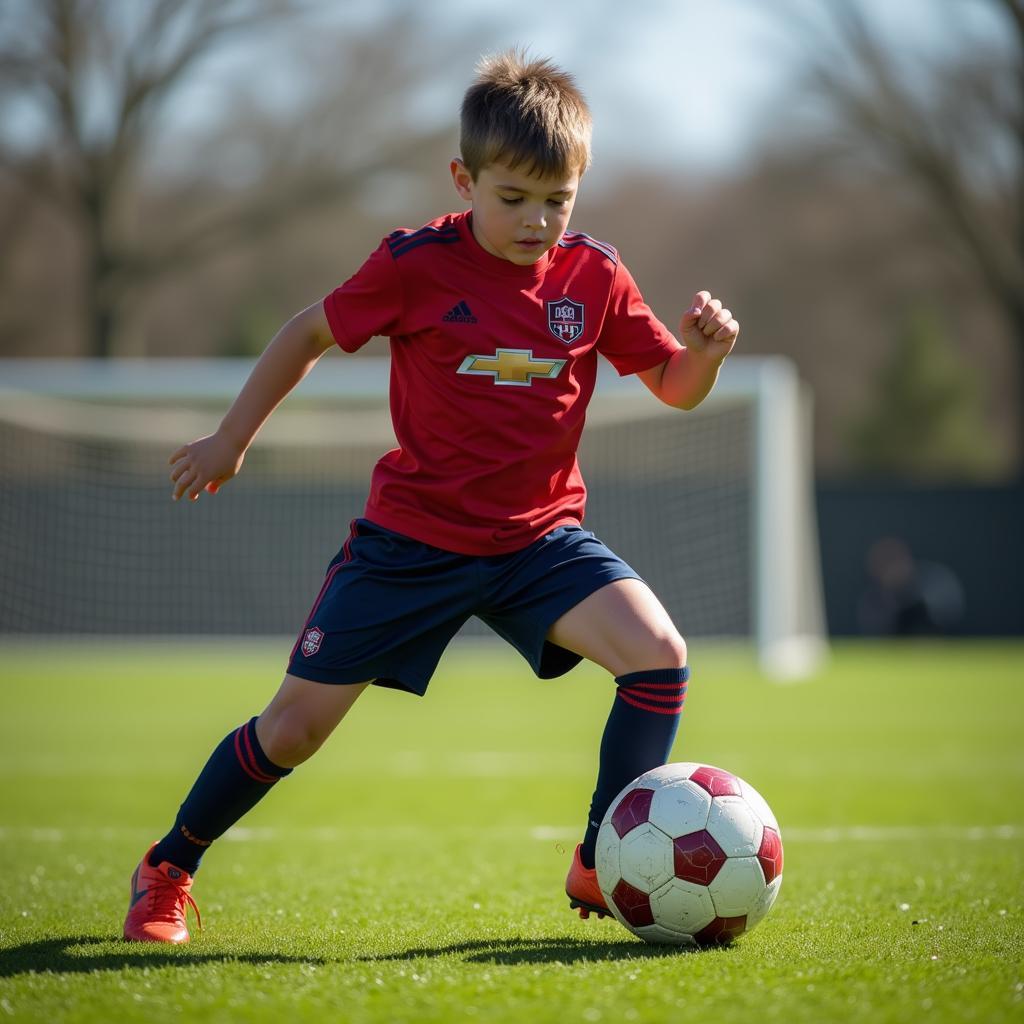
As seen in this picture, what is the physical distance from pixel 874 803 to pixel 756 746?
214 cm

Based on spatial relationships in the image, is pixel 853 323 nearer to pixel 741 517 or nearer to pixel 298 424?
pixel 741 517

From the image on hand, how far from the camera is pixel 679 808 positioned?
10.7ft

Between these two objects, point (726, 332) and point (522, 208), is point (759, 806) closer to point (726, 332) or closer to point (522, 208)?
point (726, 332)

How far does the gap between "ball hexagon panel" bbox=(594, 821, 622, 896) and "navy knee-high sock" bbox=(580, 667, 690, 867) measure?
0.13m

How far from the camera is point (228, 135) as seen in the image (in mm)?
26188

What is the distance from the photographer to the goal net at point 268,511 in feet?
55.6

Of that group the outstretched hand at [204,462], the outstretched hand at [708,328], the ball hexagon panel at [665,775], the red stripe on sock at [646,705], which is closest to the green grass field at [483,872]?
the ball hexagon panel at [665,775]

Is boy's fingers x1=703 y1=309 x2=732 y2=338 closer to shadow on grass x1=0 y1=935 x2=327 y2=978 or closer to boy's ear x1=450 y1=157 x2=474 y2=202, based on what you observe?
boy's ear x1=450 y1=157 x2=474 y2=202

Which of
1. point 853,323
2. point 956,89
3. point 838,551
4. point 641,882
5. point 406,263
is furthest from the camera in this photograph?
point 853,323

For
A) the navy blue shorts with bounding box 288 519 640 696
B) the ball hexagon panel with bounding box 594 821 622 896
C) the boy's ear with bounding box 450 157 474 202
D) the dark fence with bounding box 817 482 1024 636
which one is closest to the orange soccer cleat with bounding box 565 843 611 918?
the ball hexagon panel with bounding box 594 821 622 896

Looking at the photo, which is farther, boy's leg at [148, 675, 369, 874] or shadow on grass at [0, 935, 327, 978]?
boy's leg at [148, 675, 369, 874]

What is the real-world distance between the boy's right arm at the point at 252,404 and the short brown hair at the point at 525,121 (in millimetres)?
554

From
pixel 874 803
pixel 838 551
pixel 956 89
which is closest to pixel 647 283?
pixel 956 89

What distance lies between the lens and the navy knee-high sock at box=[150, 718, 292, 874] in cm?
346
